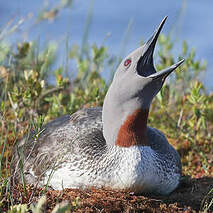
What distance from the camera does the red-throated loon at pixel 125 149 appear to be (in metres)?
3.82

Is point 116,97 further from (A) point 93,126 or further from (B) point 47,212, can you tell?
(B) point 47,212

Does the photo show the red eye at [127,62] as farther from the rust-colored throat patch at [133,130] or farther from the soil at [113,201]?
the soil at [113,201]

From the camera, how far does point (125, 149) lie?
394cm

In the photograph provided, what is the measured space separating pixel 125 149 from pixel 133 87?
62cm

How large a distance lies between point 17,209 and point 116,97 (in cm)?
162

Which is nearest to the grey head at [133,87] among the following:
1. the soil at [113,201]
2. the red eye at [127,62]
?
the red eye at [127,62]

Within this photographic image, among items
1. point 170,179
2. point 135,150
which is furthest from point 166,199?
point 135,150

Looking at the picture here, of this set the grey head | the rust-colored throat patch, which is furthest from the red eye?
the rust-colored throat patch

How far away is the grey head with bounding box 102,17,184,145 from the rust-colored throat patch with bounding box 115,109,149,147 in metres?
0.04

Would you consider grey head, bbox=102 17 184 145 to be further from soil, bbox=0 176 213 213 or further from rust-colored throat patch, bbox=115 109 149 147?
soil, bbox=0 176 213 213

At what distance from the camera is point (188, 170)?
18.7 ft

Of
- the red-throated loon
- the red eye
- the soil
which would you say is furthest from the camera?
the red eye

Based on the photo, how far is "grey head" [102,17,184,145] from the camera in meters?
3.82

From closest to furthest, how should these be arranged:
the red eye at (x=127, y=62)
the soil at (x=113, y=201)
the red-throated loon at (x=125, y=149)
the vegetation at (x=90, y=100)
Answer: the soil at (x=113, y=201), the red-throated loon at (x=125, y=149), the red eye at (x=127, y=62), the vegetation at (x=90, y=100)
